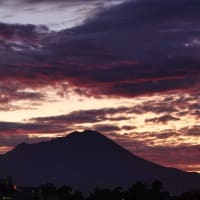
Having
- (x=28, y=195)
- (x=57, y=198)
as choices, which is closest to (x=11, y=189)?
(x=28, y=195)

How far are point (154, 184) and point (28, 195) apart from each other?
35221 mm

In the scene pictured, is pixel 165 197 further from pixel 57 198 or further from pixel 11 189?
pixel 11 189

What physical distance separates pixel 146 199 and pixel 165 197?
625cm

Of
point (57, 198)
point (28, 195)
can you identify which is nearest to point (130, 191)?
point (57, 198)

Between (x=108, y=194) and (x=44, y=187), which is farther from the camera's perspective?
(x=44, y=187)

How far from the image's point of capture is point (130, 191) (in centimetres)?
16275

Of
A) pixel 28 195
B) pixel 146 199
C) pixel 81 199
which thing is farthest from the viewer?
pixel 28 195

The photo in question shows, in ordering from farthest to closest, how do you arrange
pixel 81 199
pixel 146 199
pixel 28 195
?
pixel 28 195 → pixel 81 199 → pixel 146 199

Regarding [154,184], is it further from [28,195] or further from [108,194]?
[28,195]

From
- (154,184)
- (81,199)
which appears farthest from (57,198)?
(154,184)

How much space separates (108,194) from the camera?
16288 centimetres

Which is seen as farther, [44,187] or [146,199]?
[44,187]

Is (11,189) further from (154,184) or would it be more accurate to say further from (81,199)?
(154,184)

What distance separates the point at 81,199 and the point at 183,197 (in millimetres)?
22567
